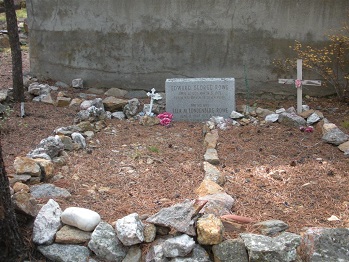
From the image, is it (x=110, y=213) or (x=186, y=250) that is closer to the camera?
(x=186, y=250)

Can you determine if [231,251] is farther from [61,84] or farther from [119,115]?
[61,84]

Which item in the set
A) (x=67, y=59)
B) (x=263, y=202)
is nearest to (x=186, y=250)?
(x=263, y=202)

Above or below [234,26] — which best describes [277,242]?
below

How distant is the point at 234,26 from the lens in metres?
9.02

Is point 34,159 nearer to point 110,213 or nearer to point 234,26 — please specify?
point 110,213

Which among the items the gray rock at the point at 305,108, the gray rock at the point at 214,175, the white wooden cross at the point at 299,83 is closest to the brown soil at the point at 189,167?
the gray rock at the point at 214,175

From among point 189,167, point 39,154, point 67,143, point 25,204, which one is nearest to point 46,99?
point 67,143

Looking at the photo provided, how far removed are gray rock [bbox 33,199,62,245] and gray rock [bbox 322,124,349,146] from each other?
4.15 meters

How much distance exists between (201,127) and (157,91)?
6.47 ft

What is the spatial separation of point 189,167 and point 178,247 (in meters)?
2.09

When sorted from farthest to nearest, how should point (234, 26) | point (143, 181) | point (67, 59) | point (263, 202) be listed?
point (67, 59), point (234, 26), point (143, 181), point (263, 202)

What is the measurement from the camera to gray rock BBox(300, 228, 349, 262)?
12.3 ft

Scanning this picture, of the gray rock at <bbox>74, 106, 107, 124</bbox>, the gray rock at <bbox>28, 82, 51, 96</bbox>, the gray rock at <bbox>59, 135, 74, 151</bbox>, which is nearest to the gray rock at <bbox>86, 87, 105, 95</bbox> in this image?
the gray rock at <bbox>28, 82, 51, 96</bbox>

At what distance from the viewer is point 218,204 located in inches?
179
